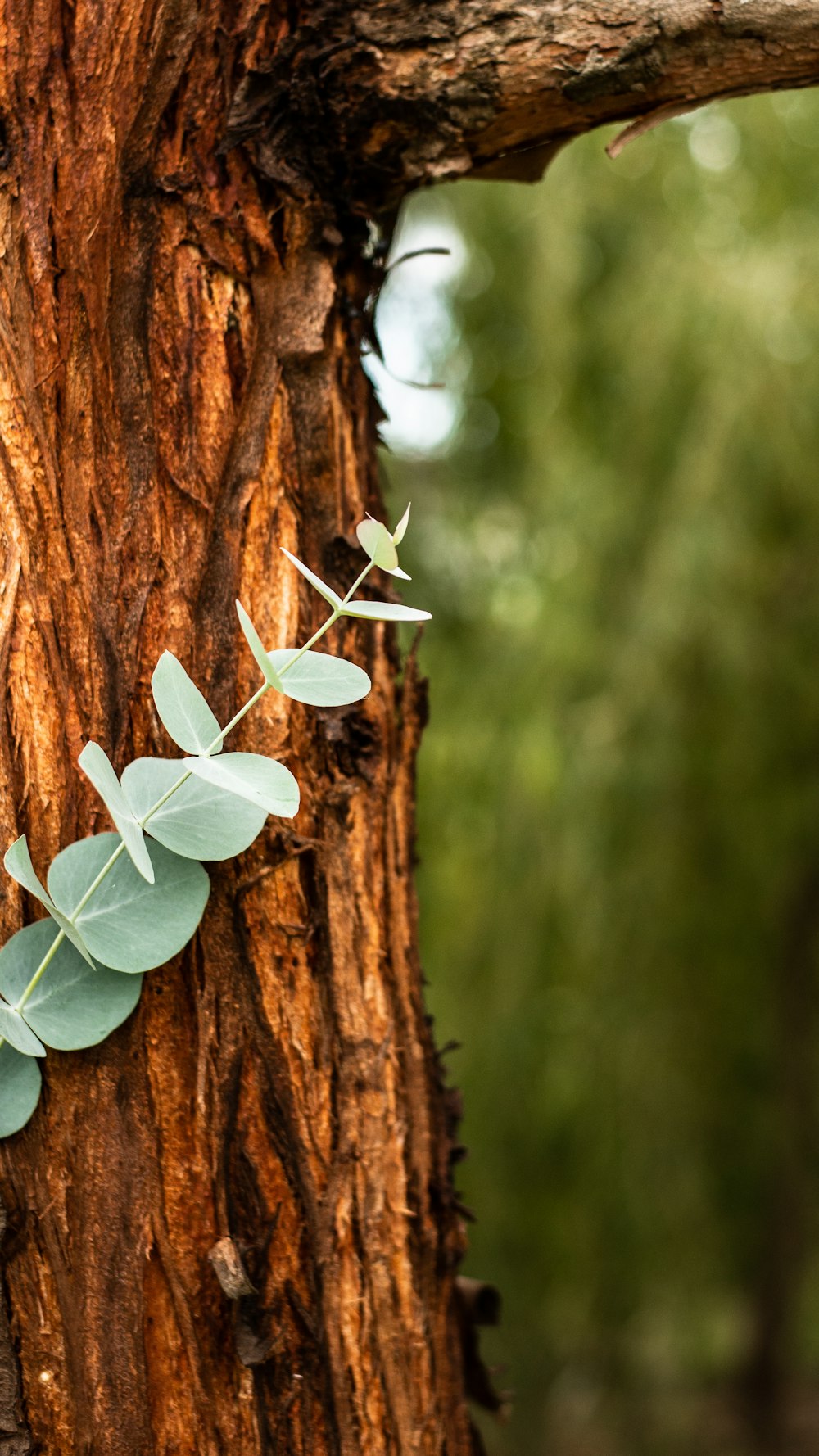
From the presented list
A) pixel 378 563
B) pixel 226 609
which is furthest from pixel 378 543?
pixel 226 609

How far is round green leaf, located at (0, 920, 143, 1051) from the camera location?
477mm

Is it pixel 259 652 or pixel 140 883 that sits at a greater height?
pixel 259 652

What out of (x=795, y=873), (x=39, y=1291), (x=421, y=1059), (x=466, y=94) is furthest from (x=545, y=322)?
(x=39, y=1291)

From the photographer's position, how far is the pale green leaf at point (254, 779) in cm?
43

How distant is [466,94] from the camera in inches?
22.2

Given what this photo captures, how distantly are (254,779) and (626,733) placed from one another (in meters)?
1.39

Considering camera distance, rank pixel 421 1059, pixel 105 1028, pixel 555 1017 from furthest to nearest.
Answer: pixel 555 1017 < pixel 421 1059 < pixel 105 1028

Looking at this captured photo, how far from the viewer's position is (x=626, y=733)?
1.78 m

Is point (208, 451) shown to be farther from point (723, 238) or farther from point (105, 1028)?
point (723, 238)

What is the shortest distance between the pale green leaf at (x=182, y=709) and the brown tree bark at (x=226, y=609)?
5cm

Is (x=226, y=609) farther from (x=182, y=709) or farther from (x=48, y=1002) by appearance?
(x=48, y=1002)

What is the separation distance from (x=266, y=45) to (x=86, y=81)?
96mm

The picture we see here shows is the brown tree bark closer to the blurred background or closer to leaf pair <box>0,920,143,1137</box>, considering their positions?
leaf pair <box>0,920,143,1137</box>

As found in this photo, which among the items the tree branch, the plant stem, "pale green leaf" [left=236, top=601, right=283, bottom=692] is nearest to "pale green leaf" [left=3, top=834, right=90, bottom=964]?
the plant stem
